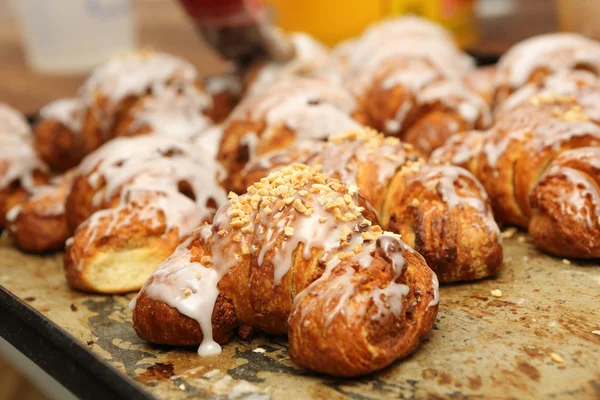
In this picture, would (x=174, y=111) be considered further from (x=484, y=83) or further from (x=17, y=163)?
(x=484, y=83)

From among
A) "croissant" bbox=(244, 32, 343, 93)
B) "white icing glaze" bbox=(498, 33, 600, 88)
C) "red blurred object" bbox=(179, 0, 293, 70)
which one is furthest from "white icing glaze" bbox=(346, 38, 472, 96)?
"red blurred object" bbox=(179, 0, 293, 70)

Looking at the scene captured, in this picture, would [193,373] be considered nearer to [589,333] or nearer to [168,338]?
[168,338]

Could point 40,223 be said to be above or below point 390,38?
below

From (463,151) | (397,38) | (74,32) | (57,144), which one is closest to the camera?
(463,151)

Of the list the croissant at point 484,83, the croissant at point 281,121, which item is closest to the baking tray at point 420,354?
the croissant at point 281,121

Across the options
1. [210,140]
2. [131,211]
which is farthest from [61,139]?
[131,211]

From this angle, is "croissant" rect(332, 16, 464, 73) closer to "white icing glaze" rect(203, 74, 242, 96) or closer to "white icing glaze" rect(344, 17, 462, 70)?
"white icing glaze" rect(344, 17, 462, 70)
